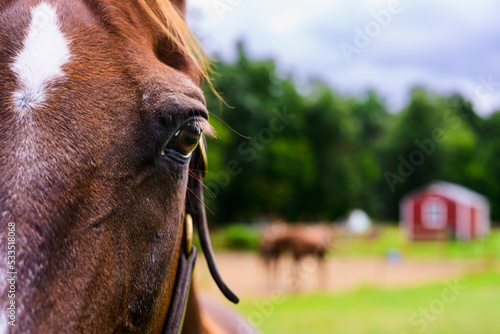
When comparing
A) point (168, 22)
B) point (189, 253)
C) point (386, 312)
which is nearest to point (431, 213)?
point (386, 312)

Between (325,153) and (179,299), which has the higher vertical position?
(179,299)

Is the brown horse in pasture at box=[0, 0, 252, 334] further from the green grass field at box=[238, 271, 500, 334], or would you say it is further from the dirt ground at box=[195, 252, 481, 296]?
the dirt ground at box=[195, 252, 481, 296]

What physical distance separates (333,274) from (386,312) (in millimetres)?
8872

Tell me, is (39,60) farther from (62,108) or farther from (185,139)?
(185,139)

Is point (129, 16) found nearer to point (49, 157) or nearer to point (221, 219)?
point (49, 157)

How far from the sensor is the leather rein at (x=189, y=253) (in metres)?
1.44

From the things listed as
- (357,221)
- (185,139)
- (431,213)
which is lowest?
(357,221)

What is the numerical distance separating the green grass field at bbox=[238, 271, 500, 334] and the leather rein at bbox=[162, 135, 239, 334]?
22.6 feet

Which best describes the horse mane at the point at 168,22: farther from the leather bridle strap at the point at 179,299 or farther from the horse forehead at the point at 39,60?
the leather bridle strap at the point at 179,299

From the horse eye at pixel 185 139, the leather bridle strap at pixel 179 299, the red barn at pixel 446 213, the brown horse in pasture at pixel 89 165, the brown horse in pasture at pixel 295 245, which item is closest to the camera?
the brown horse in pasture at pixel 89 165

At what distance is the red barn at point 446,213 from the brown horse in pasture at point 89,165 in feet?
112

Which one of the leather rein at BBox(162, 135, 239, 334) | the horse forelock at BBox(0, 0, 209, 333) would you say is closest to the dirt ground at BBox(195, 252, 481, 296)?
the leather rein at BBox(162, 135, 239, 334)

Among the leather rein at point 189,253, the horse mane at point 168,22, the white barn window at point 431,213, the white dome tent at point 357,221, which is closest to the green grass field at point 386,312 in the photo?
the leather rein at point 189,253

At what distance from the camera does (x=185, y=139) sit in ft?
4.25
